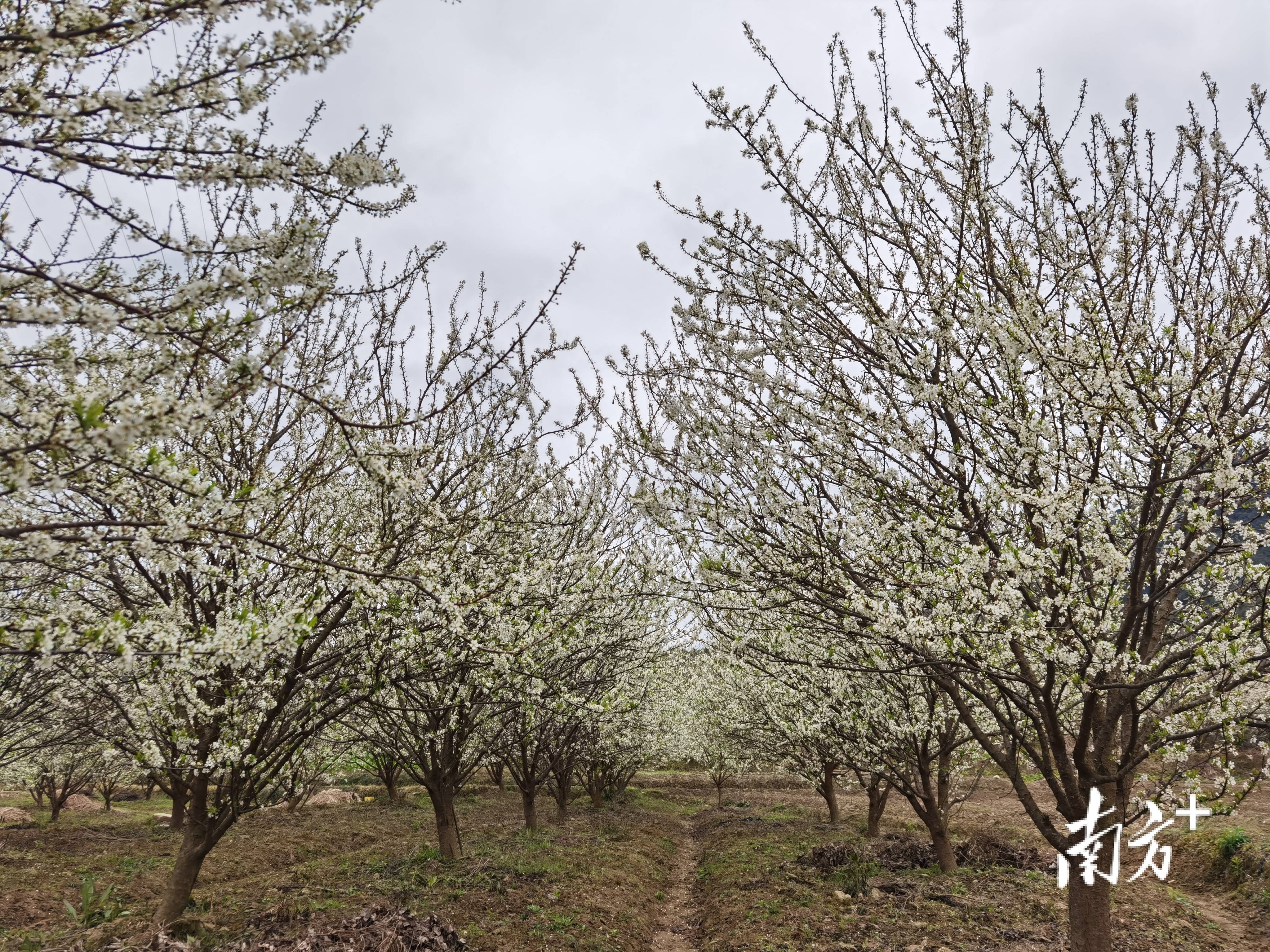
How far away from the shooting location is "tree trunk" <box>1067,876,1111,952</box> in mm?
4770

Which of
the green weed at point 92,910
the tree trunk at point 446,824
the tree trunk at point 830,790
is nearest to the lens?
the green weed at point 92,910

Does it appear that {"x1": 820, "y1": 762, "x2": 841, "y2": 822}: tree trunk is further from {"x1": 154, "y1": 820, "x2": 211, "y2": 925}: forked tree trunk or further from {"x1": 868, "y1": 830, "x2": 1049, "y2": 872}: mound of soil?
{"x1": 154, "y1": 820, "x2": 211, "y2": 925}: forked tree trunk

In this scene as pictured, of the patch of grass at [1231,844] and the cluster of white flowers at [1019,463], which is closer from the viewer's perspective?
the cluster of white flowers at [1019,463]

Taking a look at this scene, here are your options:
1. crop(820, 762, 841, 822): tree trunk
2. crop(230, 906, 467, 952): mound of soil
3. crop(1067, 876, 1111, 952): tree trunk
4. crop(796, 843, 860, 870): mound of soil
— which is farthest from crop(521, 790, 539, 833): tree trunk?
crop(1067, 876, 1111, 952): tree trunk

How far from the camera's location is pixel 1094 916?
15.7 feet

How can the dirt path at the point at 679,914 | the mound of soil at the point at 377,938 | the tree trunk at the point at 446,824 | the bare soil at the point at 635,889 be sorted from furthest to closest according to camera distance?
the tree trunk at the point at 446,824
the dirt path at the point at 679,914
the bare soil at the point at 635,889
the mound of soil at the point at 377,938

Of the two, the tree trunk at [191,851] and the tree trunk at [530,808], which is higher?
the tree trunk at [191,851]

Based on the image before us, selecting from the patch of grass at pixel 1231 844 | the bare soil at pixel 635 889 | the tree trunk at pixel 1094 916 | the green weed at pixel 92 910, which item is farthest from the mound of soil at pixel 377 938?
the patch of grass at pixel 1231 844

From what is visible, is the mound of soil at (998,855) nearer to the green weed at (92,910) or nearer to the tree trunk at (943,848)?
the tree trunk at (943,848)

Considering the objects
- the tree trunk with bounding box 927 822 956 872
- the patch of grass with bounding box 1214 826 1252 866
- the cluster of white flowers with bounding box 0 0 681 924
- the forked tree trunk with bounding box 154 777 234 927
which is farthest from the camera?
the patch of grass with bounding box 1214 826 1252 866

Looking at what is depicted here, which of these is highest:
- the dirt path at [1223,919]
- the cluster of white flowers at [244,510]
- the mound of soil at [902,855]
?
the cluster of white flowers at [244,510]

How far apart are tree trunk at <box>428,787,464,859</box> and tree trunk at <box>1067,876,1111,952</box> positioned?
8572 mm

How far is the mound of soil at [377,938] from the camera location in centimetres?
644

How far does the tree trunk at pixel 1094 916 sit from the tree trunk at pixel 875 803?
9990mm
